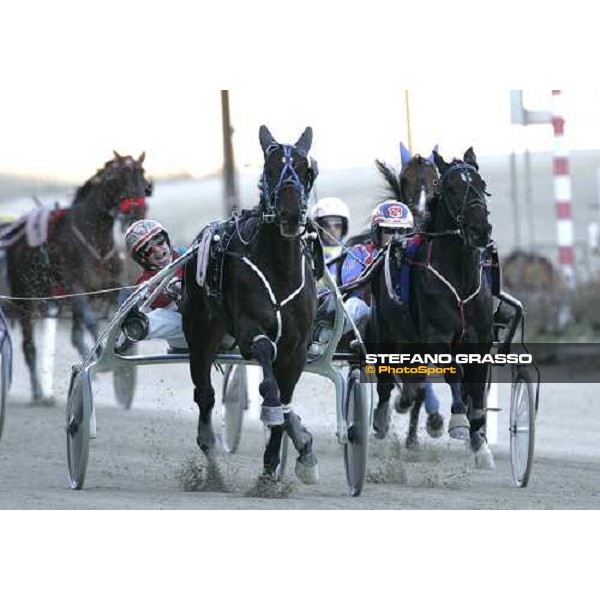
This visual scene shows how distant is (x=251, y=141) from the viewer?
1266cm

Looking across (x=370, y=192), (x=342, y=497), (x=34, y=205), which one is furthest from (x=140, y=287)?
(x=34, y=205)

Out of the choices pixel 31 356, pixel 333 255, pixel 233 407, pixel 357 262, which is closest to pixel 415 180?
pixel 357 262

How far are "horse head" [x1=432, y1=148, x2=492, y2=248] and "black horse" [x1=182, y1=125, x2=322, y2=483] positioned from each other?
854 millimetres

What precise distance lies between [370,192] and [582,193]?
2.98 meters

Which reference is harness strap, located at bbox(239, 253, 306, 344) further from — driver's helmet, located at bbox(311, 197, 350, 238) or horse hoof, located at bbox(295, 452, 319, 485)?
driver's helmet, located at bbox(311, 197, 350, 238)

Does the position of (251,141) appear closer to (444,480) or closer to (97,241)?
(97,241)

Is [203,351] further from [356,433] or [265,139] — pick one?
[265,139]

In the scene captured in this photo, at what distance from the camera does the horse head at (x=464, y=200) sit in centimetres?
802

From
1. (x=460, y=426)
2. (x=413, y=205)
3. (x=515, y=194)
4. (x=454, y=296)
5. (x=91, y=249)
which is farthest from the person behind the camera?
(x=515, y=194)

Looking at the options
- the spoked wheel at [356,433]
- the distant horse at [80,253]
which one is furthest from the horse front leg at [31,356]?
the spoked wheel at [356,433]

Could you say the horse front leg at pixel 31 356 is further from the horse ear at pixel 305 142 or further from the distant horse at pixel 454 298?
the horse ear at pixel 305 142

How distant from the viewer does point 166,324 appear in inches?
326

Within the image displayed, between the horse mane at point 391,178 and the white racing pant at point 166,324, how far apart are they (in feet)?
6.59

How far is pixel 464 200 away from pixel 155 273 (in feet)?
4.86
